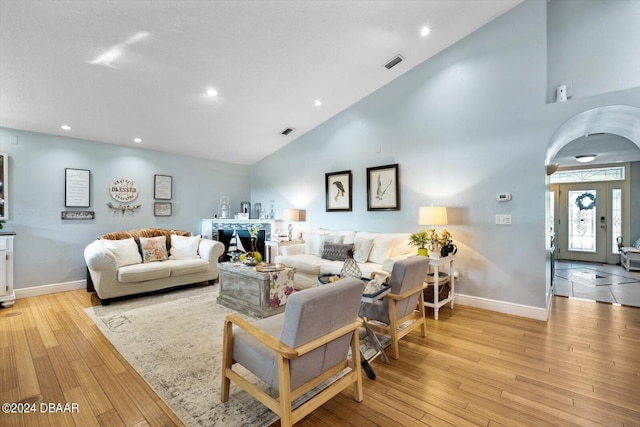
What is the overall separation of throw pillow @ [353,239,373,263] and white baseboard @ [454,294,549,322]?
1.36 metres

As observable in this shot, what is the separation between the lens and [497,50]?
359cm

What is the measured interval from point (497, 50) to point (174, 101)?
4.38m

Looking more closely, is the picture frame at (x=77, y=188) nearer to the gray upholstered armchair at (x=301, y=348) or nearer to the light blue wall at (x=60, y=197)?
the light blue wall at (x=60, y=197)

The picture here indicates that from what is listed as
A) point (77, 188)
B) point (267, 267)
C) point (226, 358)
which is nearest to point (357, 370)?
point (226, 358)

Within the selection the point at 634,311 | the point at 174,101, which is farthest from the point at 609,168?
the point at 174,101

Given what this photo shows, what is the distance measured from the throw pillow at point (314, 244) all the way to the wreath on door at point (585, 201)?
6927 millimetres

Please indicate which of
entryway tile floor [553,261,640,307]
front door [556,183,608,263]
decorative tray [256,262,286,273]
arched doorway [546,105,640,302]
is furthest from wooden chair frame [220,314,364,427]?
front door [556,183,608,263]

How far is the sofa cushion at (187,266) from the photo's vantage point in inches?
173

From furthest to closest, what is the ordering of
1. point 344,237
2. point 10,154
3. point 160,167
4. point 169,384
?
point 160,167, point 344,237, point 10,154, point 169,384

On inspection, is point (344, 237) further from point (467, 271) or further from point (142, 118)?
point (142, 118)

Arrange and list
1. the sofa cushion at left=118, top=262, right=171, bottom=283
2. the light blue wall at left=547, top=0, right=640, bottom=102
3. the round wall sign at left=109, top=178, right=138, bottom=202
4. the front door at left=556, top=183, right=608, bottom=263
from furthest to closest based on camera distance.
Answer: the front door at left=556, top=183, right=608, bottom=263
the round wall sign at left=109, top=178, right=138, bottom=202
the sofa cushion at left=118, top=262, right=171, bottom=283
the light blue wall at left=547, top=0, right=640, bottom=102

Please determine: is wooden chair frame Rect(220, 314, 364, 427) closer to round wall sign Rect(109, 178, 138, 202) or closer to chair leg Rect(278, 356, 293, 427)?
chair leg Rect(278, 356, 293, 427)

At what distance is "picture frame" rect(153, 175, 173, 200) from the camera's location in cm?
555

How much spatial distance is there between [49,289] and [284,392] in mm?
5032
